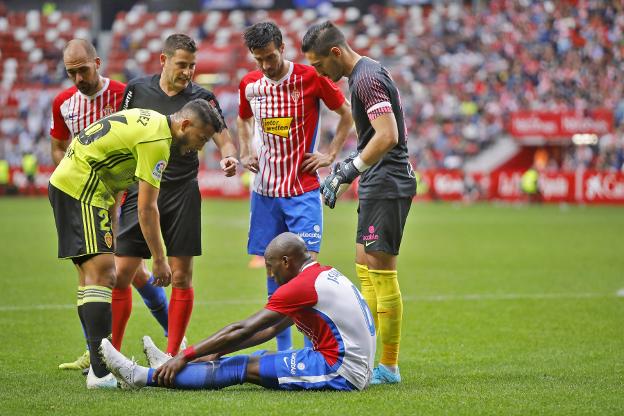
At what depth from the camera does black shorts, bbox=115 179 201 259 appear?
7527 mm

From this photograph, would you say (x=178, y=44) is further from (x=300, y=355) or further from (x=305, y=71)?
(x=300, y=355)

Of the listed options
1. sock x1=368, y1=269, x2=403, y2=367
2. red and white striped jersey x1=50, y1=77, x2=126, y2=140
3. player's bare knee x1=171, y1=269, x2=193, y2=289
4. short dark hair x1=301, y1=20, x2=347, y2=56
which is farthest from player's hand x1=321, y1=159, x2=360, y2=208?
red and white striped jersey x1=50, y1=77, x2=126, y2=140

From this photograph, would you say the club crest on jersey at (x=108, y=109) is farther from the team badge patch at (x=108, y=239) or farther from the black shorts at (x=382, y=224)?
the black shorts at (x=382, y=224)

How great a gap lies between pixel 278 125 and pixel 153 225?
5.62ft

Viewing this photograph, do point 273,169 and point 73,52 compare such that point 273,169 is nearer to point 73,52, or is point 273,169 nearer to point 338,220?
point 73,52

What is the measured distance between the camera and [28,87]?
44.5 metres

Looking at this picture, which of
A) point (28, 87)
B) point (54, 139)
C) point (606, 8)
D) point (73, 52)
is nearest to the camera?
point (73, 52)

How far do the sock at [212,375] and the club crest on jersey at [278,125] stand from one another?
2.18 metres

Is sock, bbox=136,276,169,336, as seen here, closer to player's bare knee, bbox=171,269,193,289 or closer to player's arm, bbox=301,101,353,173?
player's bare knee, bbox=171,269,193,289

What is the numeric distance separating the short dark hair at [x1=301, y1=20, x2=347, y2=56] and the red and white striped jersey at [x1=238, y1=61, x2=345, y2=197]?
88 centimetres

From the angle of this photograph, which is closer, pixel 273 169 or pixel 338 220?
pixel 273 169

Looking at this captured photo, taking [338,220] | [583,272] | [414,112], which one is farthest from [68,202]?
[414,112]

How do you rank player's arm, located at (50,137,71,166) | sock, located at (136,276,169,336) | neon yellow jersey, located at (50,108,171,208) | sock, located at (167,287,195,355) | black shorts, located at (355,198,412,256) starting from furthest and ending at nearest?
sock, located at (136,276,169,336) → player's arm, located at (50,137,71,166) → sock, located at (167,287,195,355) → black shorts, located at (355,198,412,256) → neon yellow jersey, located at (50,108,171,208)

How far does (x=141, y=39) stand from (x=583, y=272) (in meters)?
35.1
